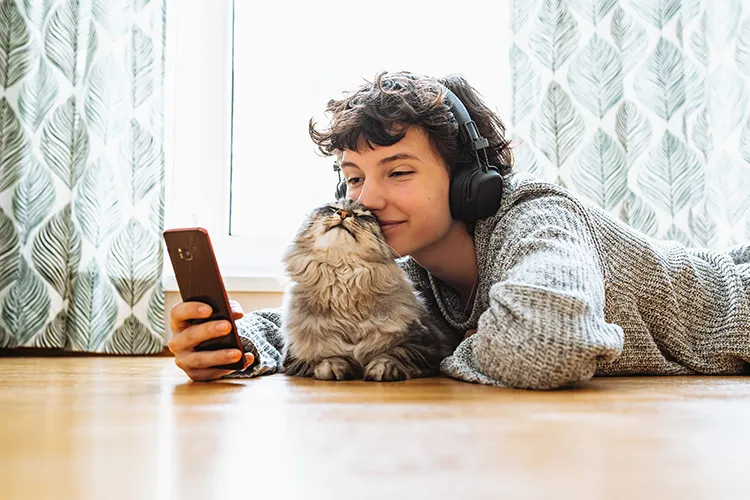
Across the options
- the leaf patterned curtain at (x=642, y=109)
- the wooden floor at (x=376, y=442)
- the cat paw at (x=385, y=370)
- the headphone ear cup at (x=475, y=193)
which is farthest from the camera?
the leaf patterned curtain at (x=642, y=109)

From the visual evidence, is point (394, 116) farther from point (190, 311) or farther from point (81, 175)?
point (81, 175)

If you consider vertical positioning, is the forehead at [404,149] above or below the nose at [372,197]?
above

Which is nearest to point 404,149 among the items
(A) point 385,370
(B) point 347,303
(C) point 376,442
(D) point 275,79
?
(B) point 347,303

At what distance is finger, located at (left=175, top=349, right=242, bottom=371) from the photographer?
120 centimetres

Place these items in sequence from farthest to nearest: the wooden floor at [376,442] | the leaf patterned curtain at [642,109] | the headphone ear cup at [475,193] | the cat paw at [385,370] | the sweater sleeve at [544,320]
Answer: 1. the leaf patterned curtain at [642,109]
2. the headphone ear cup at [475,193]
3. the cat paw at [385,370]
4. the sweater sleeve at [544,320]
5. the wooden floor at [376,442]

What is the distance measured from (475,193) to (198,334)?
554 mm

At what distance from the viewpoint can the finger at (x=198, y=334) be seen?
1197mm

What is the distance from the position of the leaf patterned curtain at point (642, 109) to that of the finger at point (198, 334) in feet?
4.78

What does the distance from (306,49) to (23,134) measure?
41.7 inches

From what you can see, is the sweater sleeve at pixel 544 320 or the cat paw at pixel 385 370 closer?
the sweater sleeve at pixel 544 320

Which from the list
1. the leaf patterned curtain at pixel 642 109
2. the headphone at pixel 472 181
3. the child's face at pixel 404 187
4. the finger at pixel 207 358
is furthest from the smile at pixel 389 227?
the leaf patterned curtain at pixel 642 109

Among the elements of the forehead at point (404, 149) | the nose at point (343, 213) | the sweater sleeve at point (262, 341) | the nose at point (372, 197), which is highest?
the forehead at point (404, 149)

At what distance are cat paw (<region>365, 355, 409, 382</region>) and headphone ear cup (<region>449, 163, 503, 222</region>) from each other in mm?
334

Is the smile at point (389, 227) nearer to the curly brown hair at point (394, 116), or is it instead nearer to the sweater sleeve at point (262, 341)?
the curly brown hair at point (394, 116)
